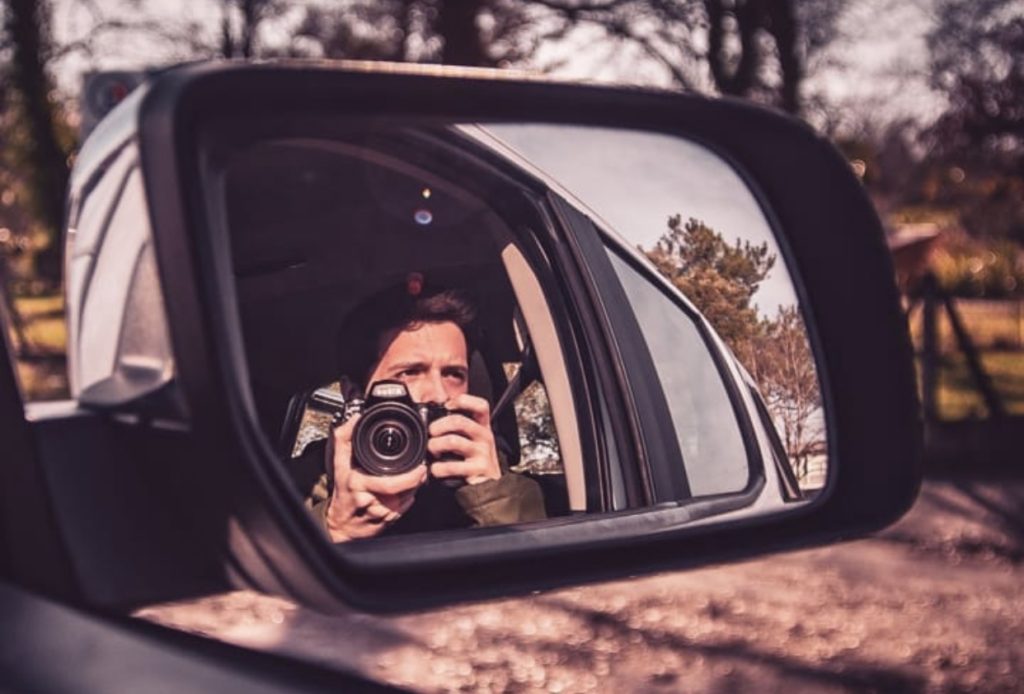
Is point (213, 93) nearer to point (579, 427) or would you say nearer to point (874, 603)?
point (579, 427)

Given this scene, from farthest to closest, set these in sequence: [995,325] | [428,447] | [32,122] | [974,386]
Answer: [995,325]
[974,386]
[32,122]
[428,447]

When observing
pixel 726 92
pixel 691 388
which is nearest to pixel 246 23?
pixel 726 92

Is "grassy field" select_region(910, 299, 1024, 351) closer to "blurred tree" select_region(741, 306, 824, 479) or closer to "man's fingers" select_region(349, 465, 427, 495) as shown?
"blurred tree" select_region(741, 306, 824, 479)

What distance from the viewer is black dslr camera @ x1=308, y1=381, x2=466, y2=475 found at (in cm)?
142

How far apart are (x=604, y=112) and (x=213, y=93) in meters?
0.62

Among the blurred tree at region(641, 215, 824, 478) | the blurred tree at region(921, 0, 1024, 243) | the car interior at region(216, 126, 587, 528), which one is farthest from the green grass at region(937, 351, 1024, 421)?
the car interior at region(216, 126, 587, 528)

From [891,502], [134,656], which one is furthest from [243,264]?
[891,502]

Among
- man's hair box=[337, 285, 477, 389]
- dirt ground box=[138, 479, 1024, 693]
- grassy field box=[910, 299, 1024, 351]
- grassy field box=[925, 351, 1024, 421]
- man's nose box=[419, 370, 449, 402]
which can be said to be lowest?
dirt ground box=[138, 479, 1024, 693]

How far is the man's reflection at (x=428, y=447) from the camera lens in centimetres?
144

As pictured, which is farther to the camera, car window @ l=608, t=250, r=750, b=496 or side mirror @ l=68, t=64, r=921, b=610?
car window @ l=608, t=250, r=750, b=496

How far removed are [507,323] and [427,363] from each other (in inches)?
12.4

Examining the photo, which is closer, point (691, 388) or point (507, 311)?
point (507, 311)

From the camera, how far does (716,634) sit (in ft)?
19.3

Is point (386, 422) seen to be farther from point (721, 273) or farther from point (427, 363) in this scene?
point (721, 273)
